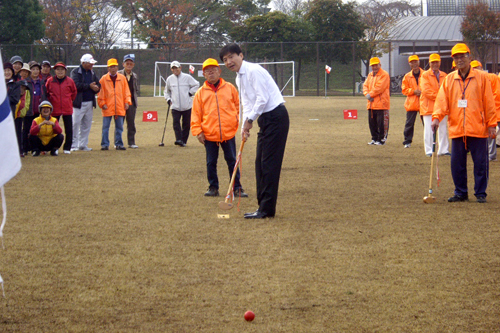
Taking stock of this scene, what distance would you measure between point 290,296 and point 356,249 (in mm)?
1489

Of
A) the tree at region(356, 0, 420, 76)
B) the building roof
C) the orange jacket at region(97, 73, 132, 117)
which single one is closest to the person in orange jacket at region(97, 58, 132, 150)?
the orange jacket at region(97, 73, 132, 117)

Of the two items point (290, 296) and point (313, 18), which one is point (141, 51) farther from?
point (290, 296)

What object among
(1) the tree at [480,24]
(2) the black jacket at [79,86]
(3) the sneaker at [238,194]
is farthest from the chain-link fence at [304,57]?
(3) the sneaker at [238,194]

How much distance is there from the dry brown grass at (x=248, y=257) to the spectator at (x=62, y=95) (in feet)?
10.4

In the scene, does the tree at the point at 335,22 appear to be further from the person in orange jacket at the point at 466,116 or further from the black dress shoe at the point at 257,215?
the black dress shoe at the point at 257,215

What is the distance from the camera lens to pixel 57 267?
556cm

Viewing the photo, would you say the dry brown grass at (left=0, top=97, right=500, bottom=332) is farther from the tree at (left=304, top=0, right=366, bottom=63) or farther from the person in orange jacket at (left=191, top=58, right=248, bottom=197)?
the tree at (left=304, top=0, right=366, bottom=63)

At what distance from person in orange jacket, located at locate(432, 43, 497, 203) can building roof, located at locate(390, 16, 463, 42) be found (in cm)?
5850

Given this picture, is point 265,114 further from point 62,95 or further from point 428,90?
point 62,95

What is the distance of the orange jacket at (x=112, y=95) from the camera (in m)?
14.5

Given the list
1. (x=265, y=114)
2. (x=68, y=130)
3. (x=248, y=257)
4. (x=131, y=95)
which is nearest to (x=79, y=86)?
(x=68, y=130)

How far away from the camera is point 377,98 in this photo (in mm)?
15188

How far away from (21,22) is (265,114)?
3746cm

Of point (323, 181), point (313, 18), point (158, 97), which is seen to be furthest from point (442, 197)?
point (313, 18)
